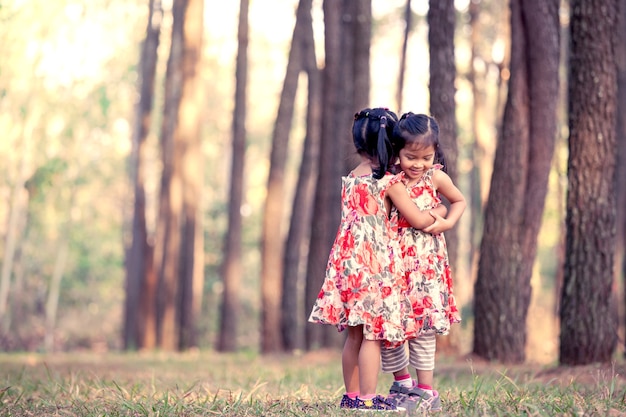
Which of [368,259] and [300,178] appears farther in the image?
[300,178]

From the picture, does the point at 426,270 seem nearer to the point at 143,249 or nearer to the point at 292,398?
the point at 292,398

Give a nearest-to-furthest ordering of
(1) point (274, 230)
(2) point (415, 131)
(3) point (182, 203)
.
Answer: (2) point (415, 131)
(1) point (274, 230)
(3) point (182, 203)

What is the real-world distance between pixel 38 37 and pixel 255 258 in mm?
32499

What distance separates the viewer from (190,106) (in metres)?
21.2

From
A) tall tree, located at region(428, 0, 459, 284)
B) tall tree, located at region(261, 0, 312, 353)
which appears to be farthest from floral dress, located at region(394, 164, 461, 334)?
tall tree, located at region(261, 0, 312, 353)

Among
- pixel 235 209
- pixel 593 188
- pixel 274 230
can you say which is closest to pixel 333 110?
pixel 274 230

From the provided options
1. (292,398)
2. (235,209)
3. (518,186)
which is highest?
(235,209)

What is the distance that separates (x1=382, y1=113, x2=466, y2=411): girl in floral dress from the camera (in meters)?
5.48

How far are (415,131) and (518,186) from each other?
5.49 m

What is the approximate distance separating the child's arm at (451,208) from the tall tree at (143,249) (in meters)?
17.0

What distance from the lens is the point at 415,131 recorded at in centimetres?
541

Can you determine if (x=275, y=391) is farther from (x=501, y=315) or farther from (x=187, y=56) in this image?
(x=187, y=56)

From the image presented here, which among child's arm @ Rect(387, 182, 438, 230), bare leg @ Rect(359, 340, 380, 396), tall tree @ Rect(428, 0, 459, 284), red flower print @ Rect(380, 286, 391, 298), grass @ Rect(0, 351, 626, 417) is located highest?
tall tree @ Rect(428, 0, 459, 284)

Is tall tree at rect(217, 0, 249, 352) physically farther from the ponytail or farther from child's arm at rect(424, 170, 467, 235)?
the ponytail
